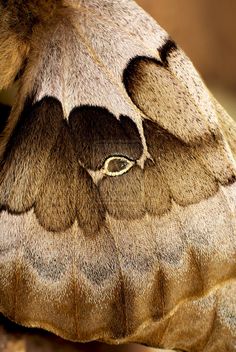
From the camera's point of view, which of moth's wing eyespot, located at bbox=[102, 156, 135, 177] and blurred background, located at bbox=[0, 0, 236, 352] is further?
blurred background, located at bbox=[0, 0, 236, 352]

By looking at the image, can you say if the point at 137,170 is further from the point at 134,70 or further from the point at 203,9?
the point at 203,9

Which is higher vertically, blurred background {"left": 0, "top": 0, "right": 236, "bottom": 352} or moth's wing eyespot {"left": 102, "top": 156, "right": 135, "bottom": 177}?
moth's wing eyespot {"left": 102, "top": 156, "right": 135, "bottom": 177}

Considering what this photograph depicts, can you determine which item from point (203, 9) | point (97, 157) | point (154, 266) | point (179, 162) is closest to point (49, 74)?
point (97, 157)

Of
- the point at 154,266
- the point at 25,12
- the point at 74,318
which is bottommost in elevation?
the point at 74,318

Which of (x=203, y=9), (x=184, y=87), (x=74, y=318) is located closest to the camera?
(x=74, y=318)

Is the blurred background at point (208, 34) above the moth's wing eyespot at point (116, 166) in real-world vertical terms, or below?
below

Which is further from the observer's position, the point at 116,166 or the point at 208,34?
the point at 208,34

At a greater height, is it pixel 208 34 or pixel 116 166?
pixel 116 166

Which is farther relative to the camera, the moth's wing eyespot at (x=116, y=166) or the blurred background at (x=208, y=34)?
the blurred background at (x=208, y=34)
